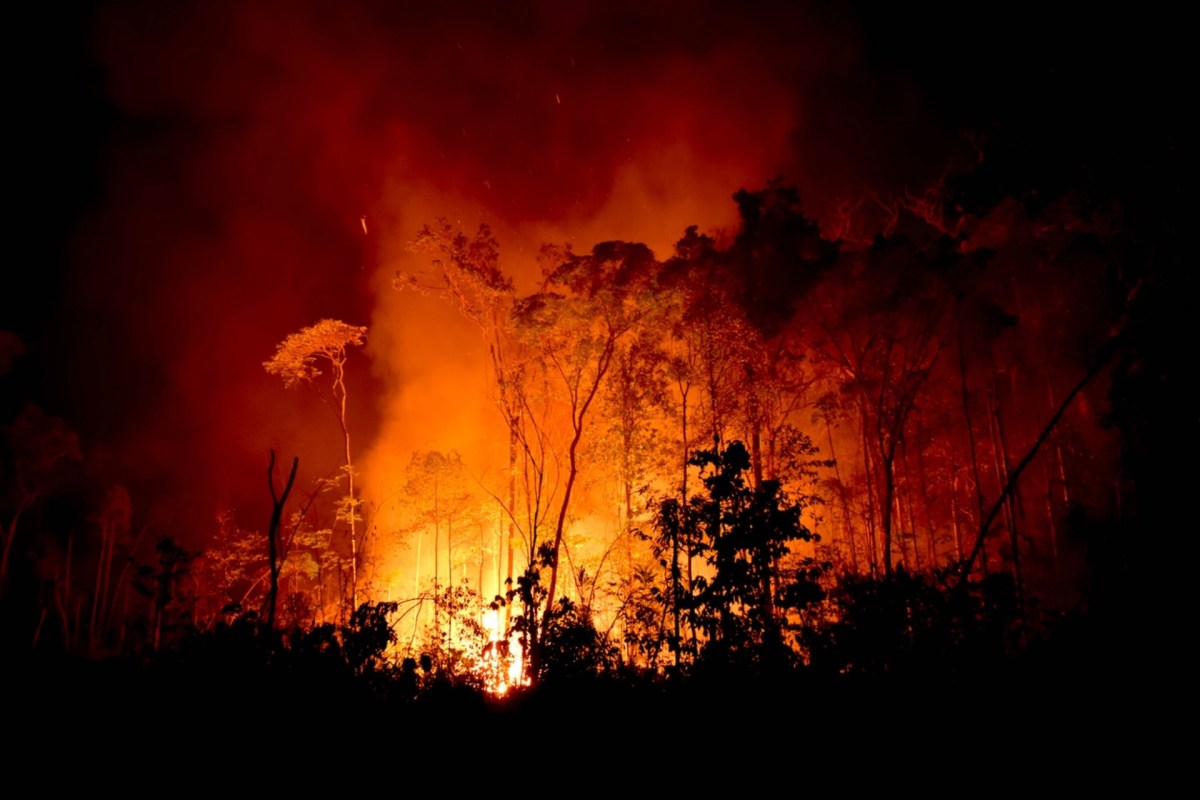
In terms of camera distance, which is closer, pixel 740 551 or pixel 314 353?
pixel 740 551

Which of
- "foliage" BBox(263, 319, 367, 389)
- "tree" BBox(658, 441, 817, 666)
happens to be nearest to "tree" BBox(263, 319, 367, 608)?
"foliage" BBox(263, 319, 367, 389)

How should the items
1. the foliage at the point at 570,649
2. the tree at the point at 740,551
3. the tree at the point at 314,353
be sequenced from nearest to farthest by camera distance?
1. the tree at the point at 740,551
2. the foliage at the point at 570,649
3. the tree at the point at 314,353

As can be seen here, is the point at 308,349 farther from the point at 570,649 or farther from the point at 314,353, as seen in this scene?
the point at 570,649

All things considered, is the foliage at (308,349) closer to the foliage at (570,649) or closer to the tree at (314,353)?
the tree at (314,353)

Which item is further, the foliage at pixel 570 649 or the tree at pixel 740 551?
the foliage at pixel 570 649

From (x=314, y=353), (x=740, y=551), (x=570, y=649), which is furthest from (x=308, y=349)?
(x=740, y=551)

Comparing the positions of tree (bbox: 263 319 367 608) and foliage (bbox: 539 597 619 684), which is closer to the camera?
foliage (bbox: 539 597 619 684)

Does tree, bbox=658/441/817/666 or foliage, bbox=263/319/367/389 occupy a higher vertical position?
foliage, bbox=263/319/367/389

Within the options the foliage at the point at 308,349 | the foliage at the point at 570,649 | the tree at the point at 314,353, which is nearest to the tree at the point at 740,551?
the foliage at the point at 570,649

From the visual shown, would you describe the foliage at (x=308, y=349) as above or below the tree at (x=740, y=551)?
above

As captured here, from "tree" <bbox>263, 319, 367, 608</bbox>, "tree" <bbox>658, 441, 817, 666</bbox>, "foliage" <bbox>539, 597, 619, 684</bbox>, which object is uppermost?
"tree" <bbox>263, 319, 367, 608</bbox>

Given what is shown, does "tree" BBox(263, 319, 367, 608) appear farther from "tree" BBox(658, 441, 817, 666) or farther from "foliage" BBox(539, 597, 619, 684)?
"tree" BBox(658, 441, 817, 666)

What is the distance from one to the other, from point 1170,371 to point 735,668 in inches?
229

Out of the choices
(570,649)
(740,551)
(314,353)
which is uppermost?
(314,353)
